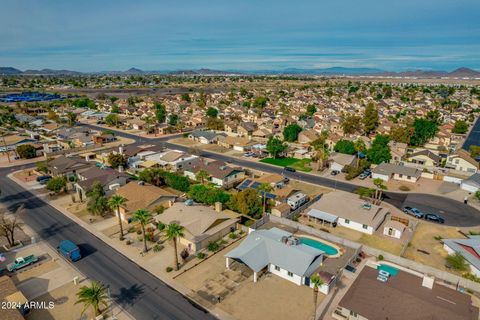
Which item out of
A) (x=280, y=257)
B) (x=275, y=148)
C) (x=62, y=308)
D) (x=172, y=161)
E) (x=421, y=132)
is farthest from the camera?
(x=421, y=132)

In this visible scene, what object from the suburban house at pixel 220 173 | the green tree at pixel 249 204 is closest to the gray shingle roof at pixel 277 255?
the green tree at pixel 249 204

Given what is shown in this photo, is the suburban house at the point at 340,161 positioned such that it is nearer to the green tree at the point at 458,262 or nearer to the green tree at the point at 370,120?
the green tree at the point at 370,120

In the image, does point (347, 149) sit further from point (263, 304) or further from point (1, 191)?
point (1, 191)

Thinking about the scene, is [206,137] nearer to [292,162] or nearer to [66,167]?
[292,162]

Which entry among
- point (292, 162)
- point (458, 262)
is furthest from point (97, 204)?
point (458, 262)

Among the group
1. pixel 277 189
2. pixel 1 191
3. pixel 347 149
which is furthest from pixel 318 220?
pixel 1 191

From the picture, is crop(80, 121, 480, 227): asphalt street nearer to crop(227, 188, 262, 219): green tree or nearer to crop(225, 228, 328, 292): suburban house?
crop(227, 188, 262, 219): green tree

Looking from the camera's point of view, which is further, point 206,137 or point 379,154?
point 206,137
